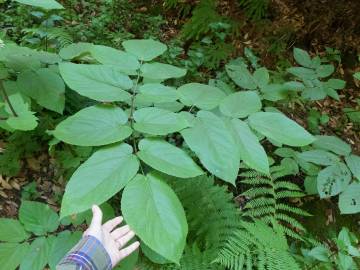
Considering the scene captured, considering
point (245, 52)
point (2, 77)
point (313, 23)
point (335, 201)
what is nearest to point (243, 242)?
point (335, 201)

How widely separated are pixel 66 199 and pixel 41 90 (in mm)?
1128

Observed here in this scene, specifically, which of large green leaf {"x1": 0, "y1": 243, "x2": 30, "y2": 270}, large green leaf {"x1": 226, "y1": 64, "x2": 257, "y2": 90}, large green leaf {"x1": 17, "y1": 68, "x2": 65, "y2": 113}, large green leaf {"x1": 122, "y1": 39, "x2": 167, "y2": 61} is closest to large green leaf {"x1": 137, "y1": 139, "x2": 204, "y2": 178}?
→ large green leaf {"x1": 122, "y1": 39, "x2": 167, "y2": 61}

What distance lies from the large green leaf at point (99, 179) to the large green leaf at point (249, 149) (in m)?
0.40

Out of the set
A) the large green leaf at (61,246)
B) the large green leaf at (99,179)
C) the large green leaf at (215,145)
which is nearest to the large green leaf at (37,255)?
the large green leaf at (61,246)

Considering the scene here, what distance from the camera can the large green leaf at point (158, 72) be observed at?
1709mm

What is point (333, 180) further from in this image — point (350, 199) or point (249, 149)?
point (249, 149)

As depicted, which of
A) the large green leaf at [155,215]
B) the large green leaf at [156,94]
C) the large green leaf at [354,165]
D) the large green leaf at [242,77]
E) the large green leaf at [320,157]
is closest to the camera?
the large green leaf at [155,215]

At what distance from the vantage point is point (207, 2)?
4.28 meters

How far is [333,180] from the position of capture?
252 cm

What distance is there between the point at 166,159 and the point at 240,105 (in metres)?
0.48

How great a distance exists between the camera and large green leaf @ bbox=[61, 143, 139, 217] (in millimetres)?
1111

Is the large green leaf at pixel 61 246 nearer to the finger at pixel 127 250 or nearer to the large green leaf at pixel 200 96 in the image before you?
the finger at pixel 127 250

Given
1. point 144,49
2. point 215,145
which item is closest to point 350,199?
point 215,145

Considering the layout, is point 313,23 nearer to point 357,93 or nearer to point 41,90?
point 357,93
